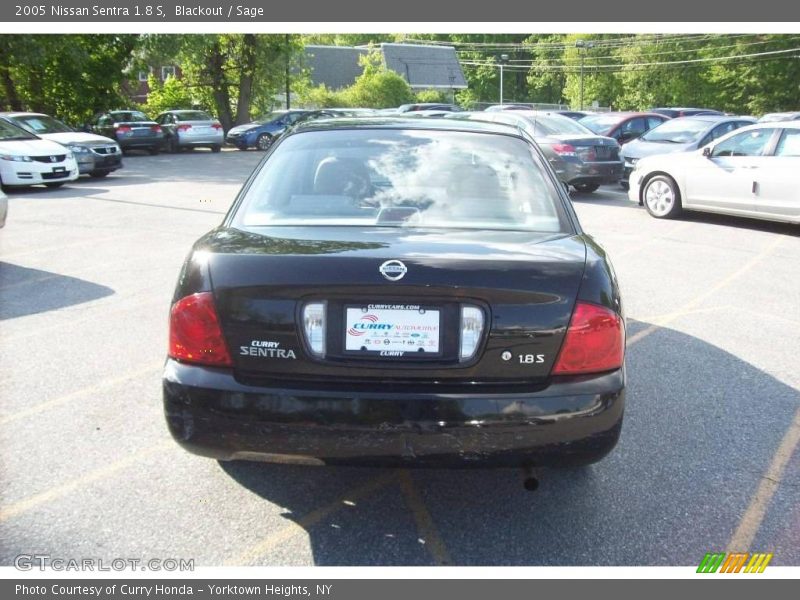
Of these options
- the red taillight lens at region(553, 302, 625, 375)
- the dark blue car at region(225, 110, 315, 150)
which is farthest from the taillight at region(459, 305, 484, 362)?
the dark blue car at region(225, 110, 315, 150)

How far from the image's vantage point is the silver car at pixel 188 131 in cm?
2673

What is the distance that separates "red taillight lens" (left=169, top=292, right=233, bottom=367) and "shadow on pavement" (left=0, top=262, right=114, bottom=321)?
4022mm

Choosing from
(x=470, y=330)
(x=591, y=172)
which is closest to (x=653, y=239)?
(x=591, y=172)

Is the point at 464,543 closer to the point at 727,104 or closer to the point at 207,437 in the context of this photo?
the point at 207,437

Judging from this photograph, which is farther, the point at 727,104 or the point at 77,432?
the point at 727,104

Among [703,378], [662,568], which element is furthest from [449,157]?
[703,378]

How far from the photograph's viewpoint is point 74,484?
3.33m

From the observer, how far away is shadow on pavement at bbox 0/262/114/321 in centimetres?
635

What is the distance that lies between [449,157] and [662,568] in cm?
209

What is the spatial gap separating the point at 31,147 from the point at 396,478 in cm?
1436

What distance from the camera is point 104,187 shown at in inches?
618

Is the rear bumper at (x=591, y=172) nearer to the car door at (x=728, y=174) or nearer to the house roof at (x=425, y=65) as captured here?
the car door at (x=728, y=174)

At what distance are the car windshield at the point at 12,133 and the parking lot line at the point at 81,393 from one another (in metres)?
12.7

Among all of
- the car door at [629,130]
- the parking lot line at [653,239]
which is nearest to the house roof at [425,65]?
the car door at [629,130]
